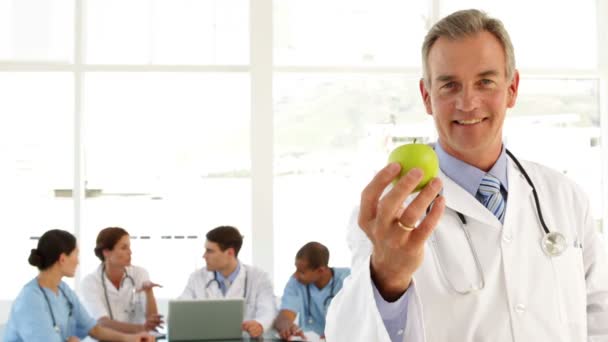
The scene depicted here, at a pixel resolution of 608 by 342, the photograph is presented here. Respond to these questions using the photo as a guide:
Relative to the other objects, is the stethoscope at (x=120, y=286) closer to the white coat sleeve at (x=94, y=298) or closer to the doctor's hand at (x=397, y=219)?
the white coat sleeve at (x=94, y=298)

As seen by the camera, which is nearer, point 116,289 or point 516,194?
point 516,194

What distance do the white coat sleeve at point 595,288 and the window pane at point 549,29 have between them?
15.9 ft

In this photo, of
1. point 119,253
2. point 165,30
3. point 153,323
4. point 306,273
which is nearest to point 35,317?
point 153,323

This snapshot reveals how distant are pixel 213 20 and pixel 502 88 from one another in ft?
16.0

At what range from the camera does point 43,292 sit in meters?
3.73

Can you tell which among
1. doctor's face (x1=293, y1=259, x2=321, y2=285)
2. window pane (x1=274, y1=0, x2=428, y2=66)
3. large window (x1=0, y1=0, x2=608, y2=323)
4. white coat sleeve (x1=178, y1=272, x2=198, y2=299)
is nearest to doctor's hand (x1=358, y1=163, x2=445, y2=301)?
doctor's face (x1=293, y1=259, x2=321, y2=285)

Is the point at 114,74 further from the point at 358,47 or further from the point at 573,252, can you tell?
the point at 573,252

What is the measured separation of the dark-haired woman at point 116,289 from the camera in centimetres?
457

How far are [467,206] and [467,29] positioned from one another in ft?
1.38

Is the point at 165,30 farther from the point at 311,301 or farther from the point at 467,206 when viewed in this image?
the point at 467,206

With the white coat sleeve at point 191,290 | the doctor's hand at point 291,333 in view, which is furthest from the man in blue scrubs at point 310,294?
the white coat sleeve at point 191,290

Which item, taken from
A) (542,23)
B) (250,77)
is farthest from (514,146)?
(250,77)

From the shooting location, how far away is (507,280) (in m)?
1.54

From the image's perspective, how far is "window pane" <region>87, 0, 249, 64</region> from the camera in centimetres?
614
